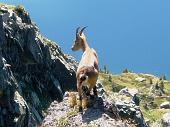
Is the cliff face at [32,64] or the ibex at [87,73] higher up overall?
the cliff face at [32,64]

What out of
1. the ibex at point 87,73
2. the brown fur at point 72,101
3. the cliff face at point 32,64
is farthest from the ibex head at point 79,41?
the cliff face at point 32,64

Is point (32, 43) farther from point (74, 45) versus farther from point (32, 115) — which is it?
point (74, 45)

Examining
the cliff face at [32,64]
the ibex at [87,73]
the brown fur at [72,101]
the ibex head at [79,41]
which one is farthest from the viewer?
the cliff face at [32,64]

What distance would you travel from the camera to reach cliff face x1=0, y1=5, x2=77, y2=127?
180ft

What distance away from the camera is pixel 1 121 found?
43.7m

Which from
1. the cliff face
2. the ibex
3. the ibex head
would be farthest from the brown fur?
the cliff face

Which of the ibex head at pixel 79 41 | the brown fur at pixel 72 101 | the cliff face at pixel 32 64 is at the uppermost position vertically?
the cliff face at pixel 32 64

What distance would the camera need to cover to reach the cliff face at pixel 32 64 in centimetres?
5488

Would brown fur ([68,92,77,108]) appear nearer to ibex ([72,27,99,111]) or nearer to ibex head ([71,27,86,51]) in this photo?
ibex ([72,27,99,111])

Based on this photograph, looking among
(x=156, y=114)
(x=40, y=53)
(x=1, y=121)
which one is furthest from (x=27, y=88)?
(x=156, y=114)

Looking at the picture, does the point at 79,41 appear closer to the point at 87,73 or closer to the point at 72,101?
the point at 72,101

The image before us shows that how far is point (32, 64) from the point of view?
60.9 metres

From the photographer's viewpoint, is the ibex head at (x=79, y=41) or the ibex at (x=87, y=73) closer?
the ibex at (x=87, y=73)

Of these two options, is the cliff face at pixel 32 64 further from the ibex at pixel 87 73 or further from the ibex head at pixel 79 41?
the ibex at pixel 87 73
